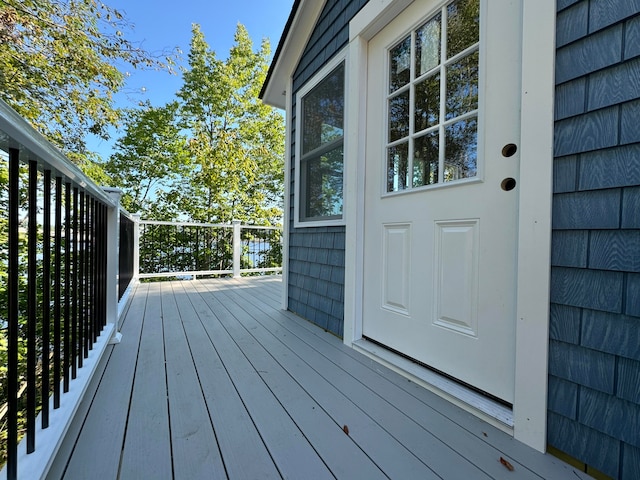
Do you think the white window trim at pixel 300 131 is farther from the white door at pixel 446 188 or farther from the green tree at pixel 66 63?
the green tree at pixel 66 63

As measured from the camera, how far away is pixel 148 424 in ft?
4.09

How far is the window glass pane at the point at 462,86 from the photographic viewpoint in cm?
150

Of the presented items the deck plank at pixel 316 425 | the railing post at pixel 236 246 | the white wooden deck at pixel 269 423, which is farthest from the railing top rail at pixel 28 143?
the railing post at pixel 236 246

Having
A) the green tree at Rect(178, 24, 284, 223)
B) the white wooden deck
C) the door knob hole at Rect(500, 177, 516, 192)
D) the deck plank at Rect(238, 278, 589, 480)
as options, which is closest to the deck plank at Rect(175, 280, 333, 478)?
the white wooden deck

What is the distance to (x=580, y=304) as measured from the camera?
1062 mm

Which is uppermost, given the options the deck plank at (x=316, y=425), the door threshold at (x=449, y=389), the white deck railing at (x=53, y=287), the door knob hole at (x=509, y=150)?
the door knob hole at (x=509, y=150)

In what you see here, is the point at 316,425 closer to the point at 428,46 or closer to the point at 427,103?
the point at 427,103

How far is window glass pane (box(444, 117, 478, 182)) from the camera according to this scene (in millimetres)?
1497

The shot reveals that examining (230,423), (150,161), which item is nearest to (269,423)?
(230,423)

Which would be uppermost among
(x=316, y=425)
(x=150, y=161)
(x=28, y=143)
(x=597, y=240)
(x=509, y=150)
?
(x=150, y=161)

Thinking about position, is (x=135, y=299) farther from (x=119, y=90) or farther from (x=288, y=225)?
(x=119, y=90)

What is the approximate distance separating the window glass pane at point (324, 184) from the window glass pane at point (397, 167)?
56cm

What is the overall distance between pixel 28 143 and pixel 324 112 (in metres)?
2.34

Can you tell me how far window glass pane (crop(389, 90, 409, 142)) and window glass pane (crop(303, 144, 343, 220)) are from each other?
21.8 inches
